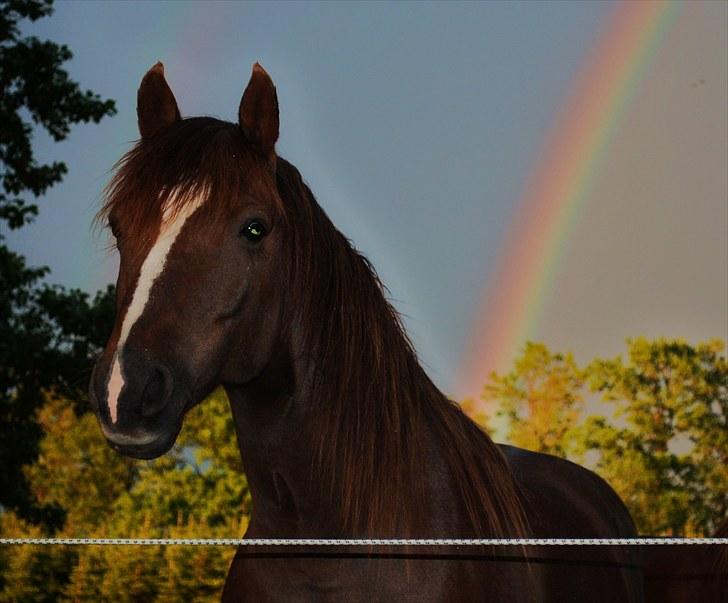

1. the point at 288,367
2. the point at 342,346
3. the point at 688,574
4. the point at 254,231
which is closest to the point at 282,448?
the point at 288,367

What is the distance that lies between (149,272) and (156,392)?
0.35m

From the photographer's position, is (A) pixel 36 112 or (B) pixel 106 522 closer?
(A) pixel 36 112

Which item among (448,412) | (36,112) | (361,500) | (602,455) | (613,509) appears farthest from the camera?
(602,455)

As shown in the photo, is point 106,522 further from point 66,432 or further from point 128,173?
point 128,173

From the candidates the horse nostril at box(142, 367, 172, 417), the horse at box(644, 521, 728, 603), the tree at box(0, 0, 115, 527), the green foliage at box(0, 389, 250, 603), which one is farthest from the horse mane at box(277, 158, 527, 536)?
the green foliage at box(0, 389, 250, 603)

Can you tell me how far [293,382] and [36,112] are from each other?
13.1 meters

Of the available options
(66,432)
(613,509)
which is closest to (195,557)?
(613,509)

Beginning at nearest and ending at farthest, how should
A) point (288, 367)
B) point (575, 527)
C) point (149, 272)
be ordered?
point (149, 272) < point (288, 367) < point (575, 527)

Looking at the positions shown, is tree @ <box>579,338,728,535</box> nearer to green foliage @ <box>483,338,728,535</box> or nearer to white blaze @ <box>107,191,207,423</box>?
green foliage @ <box>483,338,728,535</box>

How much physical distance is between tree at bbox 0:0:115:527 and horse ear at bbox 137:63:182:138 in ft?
32.1

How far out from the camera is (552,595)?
3.31m

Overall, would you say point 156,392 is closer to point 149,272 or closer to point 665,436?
point 149,272

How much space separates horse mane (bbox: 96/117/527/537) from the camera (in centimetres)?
278

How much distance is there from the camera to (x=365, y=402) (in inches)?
114
